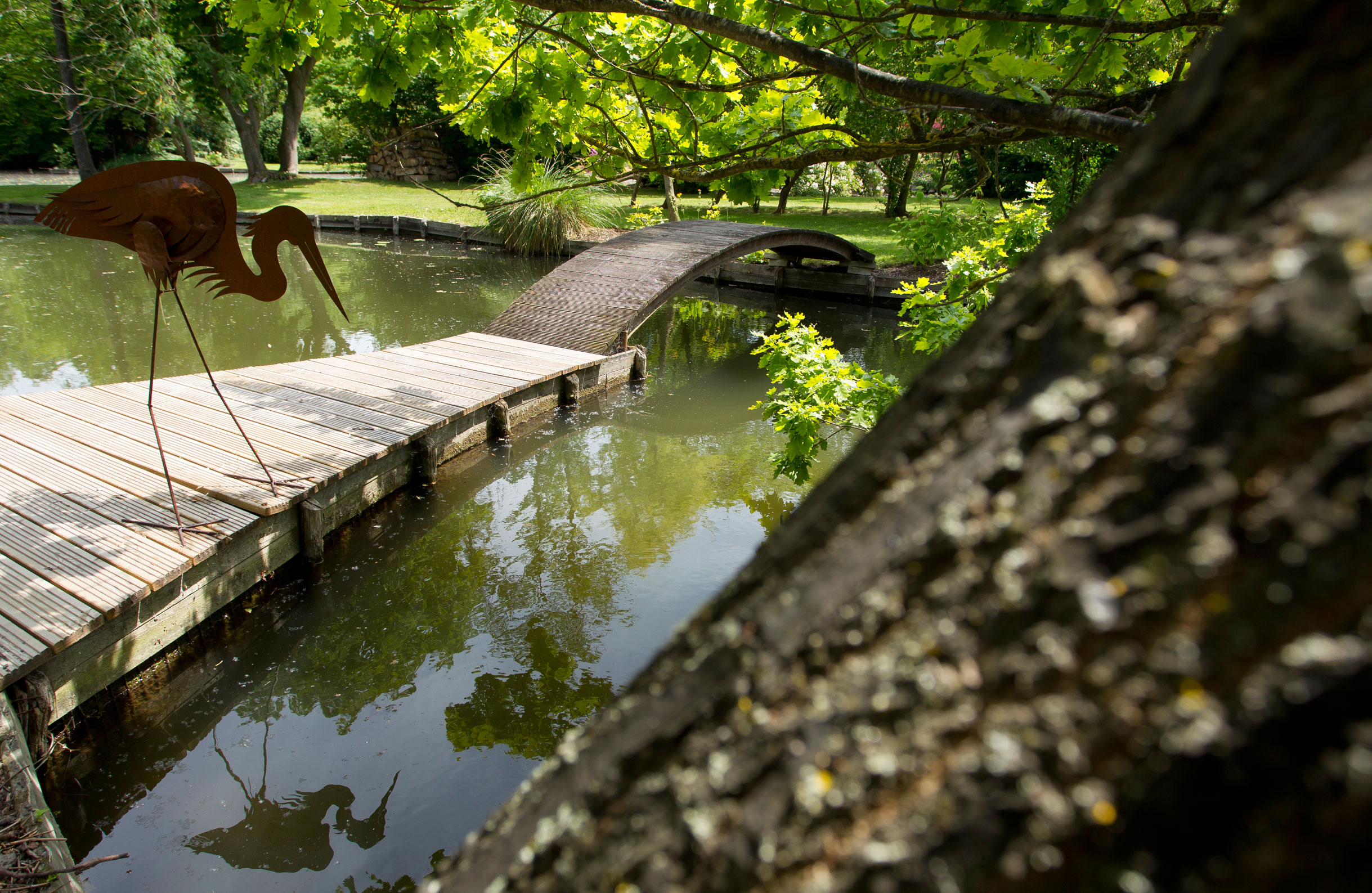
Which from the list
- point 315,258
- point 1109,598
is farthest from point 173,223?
point 1109,598

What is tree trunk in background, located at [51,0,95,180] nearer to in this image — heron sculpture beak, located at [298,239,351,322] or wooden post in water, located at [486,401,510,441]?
wooden post in water, located at [486,401,510,441]

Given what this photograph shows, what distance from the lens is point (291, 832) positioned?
3.03 meters

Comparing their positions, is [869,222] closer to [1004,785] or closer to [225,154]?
[1004,785]

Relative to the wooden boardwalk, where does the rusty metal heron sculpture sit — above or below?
above

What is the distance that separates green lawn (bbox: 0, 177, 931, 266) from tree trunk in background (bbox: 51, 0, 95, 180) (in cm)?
132

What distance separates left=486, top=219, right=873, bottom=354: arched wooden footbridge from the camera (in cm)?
848

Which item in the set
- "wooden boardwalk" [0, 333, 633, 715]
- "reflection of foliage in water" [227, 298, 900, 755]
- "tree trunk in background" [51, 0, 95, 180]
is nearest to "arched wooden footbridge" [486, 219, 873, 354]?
"wooden boardwalk" [0, 333, 633, 715]

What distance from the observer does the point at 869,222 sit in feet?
59.1

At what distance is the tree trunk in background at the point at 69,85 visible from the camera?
61.5 feet

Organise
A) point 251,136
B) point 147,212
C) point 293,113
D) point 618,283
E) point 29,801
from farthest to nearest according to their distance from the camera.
Result: point 293,113
point 251,136
point 618,283
point 147,212
point 29,801

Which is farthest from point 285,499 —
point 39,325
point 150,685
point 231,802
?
point 39,325

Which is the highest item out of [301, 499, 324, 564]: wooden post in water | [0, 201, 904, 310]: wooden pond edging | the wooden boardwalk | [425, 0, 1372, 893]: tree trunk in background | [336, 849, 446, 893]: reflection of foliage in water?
[425, 0, 1372, 893]: tree trunk in background

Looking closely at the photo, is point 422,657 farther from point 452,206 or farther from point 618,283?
point 452,206

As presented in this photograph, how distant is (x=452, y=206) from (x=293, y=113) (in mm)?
10747
